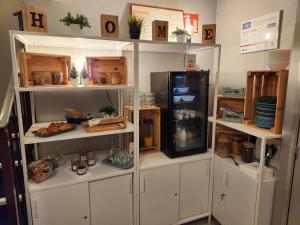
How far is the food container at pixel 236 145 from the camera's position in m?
2.12

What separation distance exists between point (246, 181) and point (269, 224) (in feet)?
1.52

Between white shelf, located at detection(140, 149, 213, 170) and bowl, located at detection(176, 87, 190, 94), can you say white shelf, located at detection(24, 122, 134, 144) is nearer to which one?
white shelf, located at detection(140, 149, 213, 170)

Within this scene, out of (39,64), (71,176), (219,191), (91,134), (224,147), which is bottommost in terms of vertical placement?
(219,191)

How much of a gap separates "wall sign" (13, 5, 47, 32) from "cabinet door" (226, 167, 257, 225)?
196cm

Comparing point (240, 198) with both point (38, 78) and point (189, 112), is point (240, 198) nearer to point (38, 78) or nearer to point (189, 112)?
point (189, 112)

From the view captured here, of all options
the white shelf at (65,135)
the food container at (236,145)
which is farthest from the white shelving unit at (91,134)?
the food container at (236,145)

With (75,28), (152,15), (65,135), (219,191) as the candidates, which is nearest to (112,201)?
(65,135)

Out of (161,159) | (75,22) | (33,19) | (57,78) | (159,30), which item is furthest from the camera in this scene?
(161,159)

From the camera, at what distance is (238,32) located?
7.48 ft

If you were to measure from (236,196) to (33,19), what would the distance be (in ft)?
7.11

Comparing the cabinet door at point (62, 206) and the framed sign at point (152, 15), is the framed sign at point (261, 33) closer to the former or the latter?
the framed sign at point (152, 15)

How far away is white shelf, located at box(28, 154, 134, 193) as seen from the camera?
1591 millimetres

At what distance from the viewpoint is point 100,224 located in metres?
1.82

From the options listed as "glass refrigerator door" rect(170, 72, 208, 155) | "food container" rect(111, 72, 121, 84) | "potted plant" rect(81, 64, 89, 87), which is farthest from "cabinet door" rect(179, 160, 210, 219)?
"potted plant" rect(81, 64, 89, 87)
